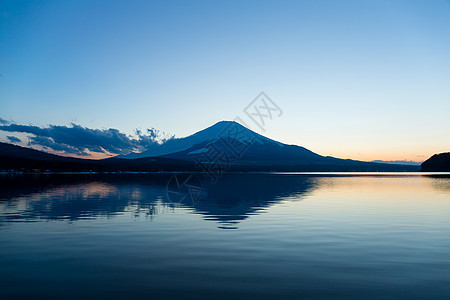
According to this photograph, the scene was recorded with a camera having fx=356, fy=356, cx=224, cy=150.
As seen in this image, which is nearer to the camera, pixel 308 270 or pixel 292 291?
pixel 292 291

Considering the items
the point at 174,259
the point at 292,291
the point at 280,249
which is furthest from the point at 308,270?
the point at 174,259

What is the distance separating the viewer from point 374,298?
11000 millimetres

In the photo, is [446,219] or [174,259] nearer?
[174,259]

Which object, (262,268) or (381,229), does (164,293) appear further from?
(381,229)

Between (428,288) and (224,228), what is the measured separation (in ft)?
45.9

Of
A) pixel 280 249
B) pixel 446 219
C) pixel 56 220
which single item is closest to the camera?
pixel 280 249

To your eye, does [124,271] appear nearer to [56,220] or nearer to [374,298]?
[374,298]

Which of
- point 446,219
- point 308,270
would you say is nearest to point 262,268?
point 308,270

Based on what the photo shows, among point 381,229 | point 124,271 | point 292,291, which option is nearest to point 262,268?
point 292,291

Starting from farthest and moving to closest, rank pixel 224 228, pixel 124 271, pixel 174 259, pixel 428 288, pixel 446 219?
pixel 446 219 < pixel 224 228 < pixel 174 259 < pixel 124 271 < pixel 428 288

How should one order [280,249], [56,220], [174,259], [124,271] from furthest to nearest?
[56,220], [280,249], [174,259], [124,271]

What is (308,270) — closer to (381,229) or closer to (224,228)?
(224,228)

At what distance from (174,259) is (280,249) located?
17.9 feet

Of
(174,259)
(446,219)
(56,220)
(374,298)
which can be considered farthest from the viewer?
(446,219)
